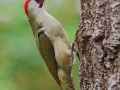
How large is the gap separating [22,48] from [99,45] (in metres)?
2.34

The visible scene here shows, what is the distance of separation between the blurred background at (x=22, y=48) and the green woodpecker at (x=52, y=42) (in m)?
0.71

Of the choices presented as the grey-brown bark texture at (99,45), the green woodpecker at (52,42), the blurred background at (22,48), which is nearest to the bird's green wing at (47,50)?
the green woodpecker at (52,42)

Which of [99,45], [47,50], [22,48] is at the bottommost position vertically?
[22,48]

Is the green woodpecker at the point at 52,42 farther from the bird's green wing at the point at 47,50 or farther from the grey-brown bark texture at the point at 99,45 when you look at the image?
the grey-brown bark texture at the point at 99,45

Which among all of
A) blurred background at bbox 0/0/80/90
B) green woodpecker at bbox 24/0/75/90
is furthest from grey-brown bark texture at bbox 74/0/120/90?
blurred background at bbox 0/0/80/90

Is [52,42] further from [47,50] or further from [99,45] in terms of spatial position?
[99,45]

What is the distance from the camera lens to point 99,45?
224 cm

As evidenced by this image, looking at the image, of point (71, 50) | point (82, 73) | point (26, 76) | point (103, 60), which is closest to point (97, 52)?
A: point (103, 60)

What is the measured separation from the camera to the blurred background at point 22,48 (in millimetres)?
4543

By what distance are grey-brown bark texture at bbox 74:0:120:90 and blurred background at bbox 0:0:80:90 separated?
1.76 meters

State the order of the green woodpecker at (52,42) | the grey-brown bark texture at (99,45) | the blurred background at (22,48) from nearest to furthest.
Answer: the grey-brown bark texture at (99,45), the green woodpecker at (52,42), the blurred background at (22,48)

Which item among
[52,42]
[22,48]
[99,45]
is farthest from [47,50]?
[99,45]

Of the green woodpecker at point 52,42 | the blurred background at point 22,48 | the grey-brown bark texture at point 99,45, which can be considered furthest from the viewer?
the blurred background at point 22,48

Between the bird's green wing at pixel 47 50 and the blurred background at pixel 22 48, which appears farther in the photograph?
the blurred background at pixel 22 48
